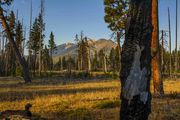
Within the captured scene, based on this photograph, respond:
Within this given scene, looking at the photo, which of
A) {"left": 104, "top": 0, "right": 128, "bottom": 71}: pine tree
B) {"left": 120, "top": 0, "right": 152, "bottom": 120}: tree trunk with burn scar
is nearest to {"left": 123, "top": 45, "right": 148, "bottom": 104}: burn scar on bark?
{"left": 120, "top": 0, "right": 152, "bottom": 120}: tree trunk with burn scar

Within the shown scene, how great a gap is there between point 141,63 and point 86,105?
743cm

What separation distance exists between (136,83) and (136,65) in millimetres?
289

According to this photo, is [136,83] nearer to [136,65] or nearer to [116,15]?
[136,65]

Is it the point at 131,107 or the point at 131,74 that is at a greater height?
the point at 131,74

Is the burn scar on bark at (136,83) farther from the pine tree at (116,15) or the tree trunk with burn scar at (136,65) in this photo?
the pine tree at (116,15)

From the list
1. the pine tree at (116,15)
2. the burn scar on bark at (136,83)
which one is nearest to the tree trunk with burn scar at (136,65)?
the burn scar on bark at (136,83)

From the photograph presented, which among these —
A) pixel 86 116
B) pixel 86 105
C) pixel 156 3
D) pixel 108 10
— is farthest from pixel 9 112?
pixel 108 10

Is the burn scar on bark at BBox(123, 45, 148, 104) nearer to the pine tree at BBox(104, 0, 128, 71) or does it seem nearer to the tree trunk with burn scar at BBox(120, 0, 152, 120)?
the tree trunk with burn scar at BBox(120, 0, 152, 120)

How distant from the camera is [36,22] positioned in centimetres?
9231

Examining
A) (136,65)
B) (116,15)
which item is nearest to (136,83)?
(136,65)

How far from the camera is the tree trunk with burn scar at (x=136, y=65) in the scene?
5832mm

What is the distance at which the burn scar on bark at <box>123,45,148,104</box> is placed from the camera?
229 inches

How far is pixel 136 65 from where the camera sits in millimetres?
5887

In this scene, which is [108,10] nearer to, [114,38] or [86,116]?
[114,38]
